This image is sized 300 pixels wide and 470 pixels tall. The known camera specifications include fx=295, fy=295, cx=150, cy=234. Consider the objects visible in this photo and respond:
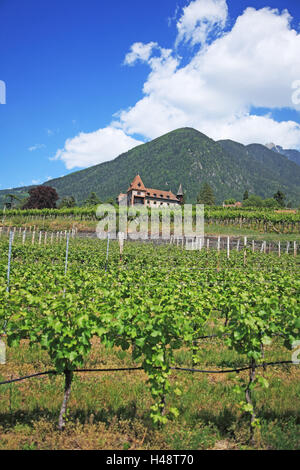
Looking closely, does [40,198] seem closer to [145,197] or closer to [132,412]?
[145,197]

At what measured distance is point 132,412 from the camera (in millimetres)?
4250

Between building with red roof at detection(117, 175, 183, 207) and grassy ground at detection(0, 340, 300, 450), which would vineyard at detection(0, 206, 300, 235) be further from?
grassy ground at detection(0, 340, 300, 450)

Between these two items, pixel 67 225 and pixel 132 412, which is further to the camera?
pixel 67 225

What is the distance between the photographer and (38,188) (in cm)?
7262

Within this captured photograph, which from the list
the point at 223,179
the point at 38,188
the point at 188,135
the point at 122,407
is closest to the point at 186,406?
the point at 122,407

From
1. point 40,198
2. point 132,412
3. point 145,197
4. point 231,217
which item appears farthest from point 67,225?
point 132,412

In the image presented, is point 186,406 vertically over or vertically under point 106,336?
under

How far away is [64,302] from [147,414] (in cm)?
190

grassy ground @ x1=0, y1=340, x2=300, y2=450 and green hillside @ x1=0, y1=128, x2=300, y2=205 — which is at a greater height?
green hillside @ x1=0, y1=128, x2=300, y2=205

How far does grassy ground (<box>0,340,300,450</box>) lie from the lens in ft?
11.8

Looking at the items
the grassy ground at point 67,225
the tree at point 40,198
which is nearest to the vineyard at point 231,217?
the grassy ground at point 67,225

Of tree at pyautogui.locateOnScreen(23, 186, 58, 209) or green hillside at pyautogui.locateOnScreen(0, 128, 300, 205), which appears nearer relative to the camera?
tree at pyautogui.locateOnScreen(23, 186, 58, 209)

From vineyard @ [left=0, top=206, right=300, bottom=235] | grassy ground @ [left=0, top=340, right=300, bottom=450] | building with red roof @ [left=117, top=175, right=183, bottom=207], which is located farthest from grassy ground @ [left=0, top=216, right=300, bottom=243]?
grassy ground @ [left=0, top=340, right=300, bottom=450]
